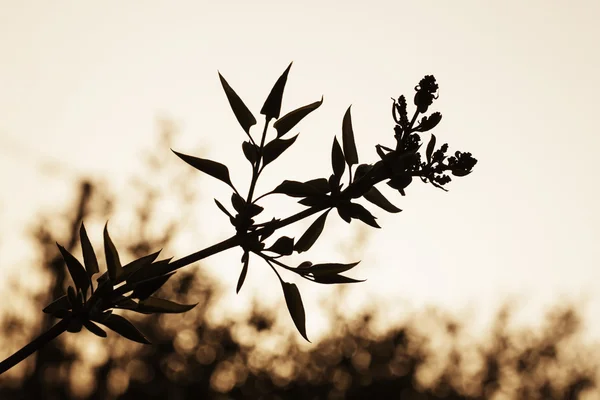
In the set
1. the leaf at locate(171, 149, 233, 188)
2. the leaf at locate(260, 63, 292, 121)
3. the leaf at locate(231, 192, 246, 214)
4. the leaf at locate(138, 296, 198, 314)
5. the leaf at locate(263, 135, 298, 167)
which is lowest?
the leaf at locate(138, 296, 198, 314)

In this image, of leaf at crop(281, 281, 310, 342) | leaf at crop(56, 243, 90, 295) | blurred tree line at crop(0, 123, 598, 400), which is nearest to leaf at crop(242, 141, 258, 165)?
leaf at crop(281, 281, 310, 342)

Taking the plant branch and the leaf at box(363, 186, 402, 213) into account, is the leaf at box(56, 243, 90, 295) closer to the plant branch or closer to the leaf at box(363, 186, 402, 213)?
the plant branch

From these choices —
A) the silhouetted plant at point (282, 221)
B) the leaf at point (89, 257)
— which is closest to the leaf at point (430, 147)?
the silhouetted plant at point (282, 221)

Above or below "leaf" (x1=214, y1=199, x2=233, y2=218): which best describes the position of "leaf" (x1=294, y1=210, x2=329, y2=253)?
below

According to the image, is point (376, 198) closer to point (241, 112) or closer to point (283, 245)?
point (283, 245)

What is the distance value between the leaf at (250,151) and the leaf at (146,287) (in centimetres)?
31

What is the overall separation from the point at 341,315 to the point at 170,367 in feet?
23.7

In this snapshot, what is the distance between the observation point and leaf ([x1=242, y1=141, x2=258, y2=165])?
4.70 feet

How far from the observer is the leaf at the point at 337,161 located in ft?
4.39

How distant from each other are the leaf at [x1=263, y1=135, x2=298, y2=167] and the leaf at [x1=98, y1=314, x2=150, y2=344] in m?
0.37

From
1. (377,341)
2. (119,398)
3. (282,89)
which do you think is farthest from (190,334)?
(282,89)

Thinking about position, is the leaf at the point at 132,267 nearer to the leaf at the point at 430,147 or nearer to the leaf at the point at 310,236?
the leaf at the point at 310,236

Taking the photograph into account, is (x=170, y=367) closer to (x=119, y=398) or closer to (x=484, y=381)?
(x=119, y=398)

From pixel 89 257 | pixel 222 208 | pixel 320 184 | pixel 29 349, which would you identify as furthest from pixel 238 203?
pixel 29 349
